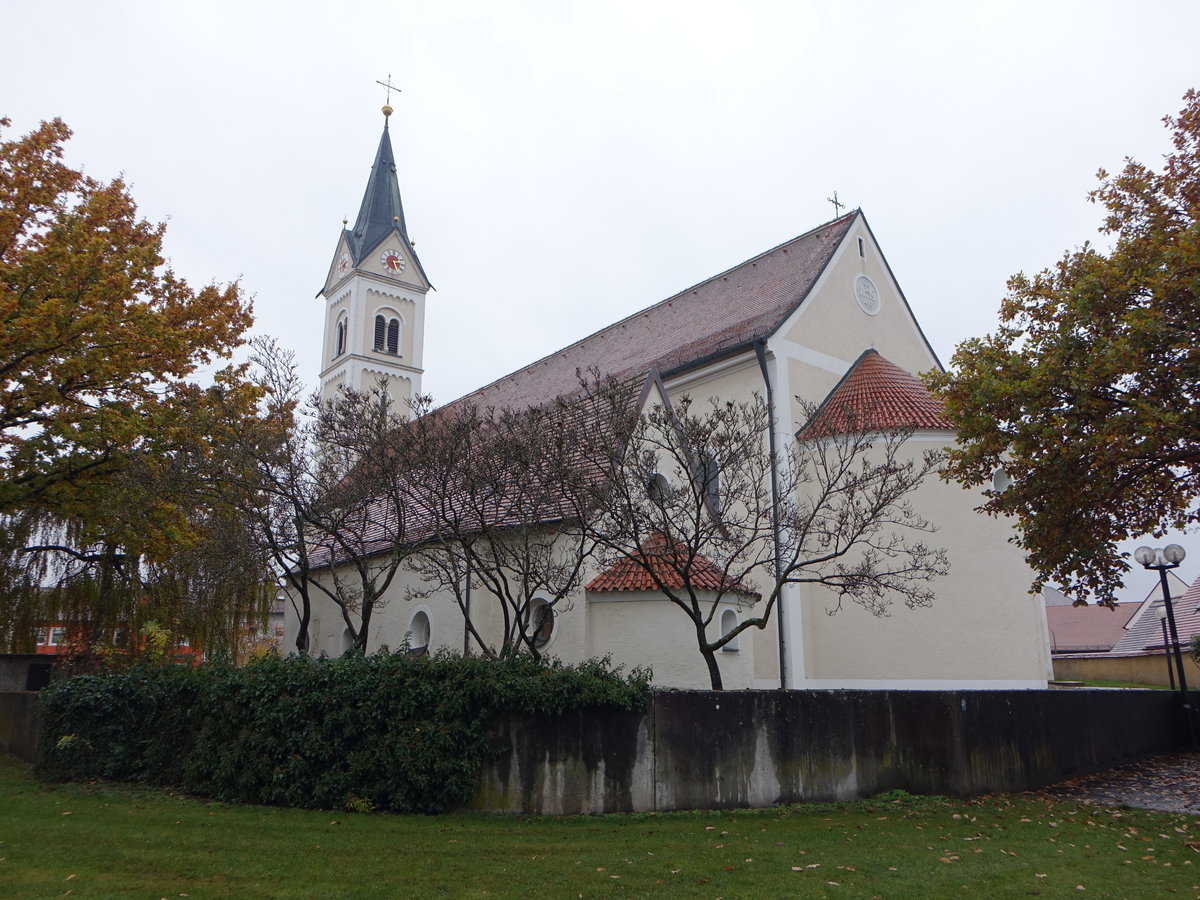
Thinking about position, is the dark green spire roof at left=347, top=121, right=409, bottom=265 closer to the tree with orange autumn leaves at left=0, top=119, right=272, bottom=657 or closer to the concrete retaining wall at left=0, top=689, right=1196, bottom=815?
the tree with orange autumn leaves at left=0, top=119, right=272, bottom=657

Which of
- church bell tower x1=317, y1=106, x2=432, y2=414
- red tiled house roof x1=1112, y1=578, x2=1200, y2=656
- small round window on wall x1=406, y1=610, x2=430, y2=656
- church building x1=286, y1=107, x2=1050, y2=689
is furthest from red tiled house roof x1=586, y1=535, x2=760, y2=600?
church bell tower x1=317, y1=106, x2=432, y2=414

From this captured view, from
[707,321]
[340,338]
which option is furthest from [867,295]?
[340,338]

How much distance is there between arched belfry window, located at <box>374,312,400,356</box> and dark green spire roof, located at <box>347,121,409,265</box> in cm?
324

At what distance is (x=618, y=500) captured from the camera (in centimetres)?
1322

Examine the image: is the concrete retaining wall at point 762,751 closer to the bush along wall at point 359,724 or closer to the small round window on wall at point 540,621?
the bush along wall at point 359,724

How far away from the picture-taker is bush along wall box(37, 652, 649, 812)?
→ 34.5ft

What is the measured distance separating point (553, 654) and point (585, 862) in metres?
9.47

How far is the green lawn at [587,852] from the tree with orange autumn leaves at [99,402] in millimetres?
6598

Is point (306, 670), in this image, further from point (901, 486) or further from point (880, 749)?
point (901, 486)

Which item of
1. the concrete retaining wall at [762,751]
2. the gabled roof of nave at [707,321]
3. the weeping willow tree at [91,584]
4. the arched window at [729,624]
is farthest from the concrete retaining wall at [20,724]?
the gabled roof of nave at [707,321]

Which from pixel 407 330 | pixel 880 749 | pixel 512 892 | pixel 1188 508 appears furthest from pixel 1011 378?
pixel 407 330

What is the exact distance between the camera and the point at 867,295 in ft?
78.7

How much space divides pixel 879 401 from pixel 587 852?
46.9 ft

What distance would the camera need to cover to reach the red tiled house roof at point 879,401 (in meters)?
19.2
